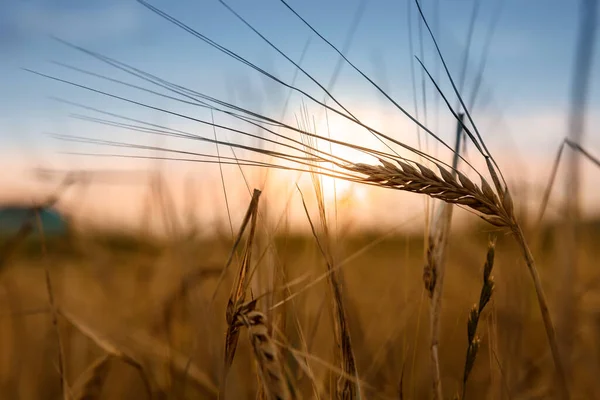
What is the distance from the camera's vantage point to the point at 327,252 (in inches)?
33.3

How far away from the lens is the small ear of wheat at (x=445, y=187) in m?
0.77

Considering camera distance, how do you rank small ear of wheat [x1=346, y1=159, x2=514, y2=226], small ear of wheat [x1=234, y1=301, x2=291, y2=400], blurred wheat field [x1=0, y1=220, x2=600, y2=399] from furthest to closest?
blurred wheat field [x1=0, y1=220, x2=600, y2=399], small ear of wheat [x1=346, y1=159, x2=514, y2=226], small ear of wheat [x1=234, y1=301, x2=291, y2=400]

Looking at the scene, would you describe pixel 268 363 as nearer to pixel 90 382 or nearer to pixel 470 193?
pixel 470 193

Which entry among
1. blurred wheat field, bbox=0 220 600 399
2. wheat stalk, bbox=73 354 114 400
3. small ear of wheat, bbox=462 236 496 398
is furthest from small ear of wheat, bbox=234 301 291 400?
wheat stalk, bbox=73 354 114 400

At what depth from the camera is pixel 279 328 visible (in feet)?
2.86

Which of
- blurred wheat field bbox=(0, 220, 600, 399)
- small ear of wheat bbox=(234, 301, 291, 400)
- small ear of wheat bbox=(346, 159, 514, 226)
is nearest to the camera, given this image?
small ear of wheat bbox=(234, 301, 291, 400)

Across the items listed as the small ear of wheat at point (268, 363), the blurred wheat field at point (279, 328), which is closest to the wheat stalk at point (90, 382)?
the blurred wheat field at point (279, 328)

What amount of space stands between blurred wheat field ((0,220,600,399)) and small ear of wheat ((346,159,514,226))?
7 centimetres

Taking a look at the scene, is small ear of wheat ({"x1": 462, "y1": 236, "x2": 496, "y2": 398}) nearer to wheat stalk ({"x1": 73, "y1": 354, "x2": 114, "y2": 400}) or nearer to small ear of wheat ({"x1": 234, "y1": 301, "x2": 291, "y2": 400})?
small ear of wheat ({"x1": 234, "y1": 301, "x2": 291, "y2": 400})

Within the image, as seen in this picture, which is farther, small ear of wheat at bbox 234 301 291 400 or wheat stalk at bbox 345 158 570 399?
wheat stalk at bbox 345 158 570 399

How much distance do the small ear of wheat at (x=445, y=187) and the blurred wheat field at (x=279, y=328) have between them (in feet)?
0.23

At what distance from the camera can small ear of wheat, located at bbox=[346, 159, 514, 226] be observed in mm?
769

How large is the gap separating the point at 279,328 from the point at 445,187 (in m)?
0.31

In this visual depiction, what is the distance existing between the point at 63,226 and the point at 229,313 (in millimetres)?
1148
